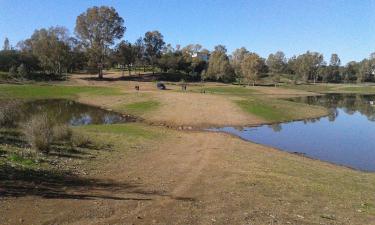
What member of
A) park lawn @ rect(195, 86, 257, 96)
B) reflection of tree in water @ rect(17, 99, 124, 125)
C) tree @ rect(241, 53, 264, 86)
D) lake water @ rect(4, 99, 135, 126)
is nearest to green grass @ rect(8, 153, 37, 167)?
lake water @ rect(4, 99, 135, 126)

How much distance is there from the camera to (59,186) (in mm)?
14391

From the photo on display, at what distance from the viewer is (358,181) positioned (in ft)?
68.9

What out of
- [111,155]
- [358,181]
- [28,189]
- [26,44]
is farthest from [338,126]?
[26,44]

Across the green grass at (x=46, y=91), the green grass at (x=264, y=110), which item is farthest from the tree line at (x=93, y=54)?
the green grass at (x=264, y=110)

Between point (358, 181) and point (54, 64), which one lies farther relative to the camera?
point (54, 64)

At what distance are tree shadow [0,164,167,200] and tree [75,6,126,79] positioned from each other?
104211mm

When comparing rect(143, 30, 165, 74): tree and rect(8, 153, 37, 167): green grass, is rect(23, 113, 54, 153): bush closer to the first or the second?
rect(8, 153, 37, 167): green grass

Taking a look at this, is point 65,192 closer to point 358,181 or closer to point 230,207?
point 230,207

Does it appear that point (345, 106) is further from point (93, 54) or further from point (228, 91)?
point (93, 54)

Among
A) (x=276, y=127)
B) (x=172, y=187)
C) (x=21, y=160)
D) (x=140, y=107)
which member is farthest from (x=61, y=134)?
(x=140, y=107)

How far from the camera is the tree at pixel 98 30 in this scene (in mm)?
118500

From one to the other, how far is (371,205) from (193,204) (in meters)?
7.00

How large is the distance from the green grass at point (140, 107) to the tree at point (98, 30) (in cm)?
5872

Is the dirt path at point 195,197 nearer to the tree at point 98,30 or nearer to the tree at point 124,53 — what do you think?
the tree at point 98,30
